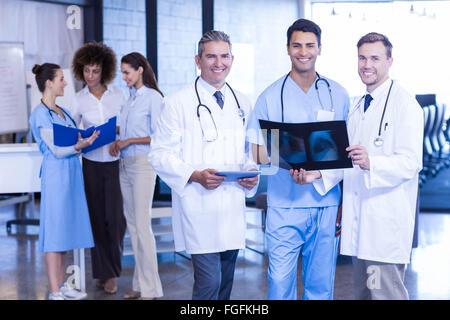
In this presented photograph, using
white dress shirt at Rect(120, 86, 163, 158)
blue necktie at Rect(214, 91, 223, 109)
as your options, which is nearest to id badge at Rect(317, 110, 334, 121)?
blue necktie at Rect(214, 91, 223, 109)

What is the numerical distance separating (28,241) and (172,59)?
2.46 metres

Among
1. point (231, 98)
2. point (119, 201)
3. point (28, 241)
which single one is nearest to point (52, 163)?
point (119, 201)

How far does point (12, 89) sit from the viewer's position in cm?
569

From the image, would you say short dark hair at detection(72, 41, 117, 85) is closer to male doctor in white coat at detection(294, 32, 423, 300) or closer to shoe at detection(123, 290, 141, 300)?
shoe at detection(123, 290, 141, 300)

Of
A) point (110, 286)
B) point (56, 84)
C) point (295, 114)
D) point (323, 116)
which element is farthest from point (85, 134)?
point (323, 116)

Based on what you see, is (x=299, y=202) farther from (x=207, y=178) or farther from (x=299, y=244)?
(x=207, y=178)

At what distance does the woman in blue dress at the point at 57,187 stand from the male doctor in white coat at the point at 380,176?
5.51 feet

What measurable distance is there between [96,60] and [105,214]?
1002 millimetres

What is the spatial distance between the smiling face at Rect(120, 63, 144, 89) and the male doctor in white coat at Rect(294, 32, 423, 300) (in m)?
1.66

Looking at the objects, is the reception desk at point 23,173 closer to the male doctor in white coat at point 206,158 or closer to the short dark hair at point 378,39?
the male doctor in white coat at point 206,158

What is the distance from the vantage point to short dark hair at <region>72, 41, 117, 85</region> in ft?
13.3
